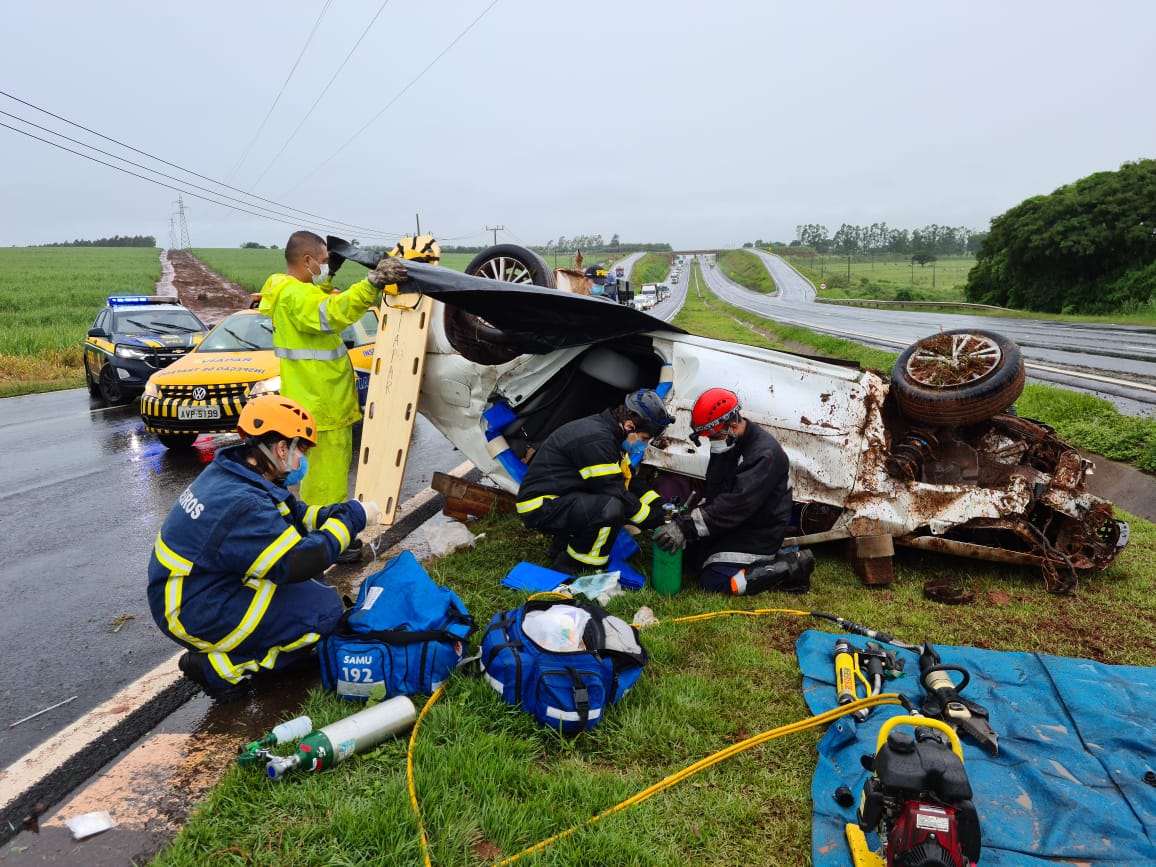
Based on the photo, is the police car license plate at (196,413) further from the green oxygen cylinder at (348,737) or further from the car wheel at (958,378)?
the car wheel at (958,378)

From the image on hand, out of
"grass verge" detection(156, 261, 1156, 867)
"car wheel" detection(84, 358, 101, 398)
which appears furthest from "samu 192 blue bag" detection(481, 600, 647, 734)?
"car wheel" detection(84, 358, 101, 398)

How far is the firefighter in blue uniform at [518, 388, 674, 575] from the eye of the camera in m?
4.17

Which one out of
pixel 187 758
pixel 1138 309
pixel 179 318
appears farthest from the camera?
pixel 1138 309

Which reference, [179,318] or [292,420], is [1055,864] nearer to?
[292,420]

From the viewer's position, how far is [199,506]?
2795mm

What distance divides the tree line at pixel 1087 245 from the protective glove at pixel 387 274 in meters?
28.3

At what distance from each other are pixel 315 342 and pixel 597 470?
6.48 ft

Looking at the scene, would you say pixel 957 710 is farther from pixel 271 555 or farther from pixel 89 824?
pixel 89 824

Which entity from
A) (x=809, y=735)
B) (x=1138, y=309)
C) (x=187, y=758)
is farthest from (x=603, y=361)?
(x=1138, y=309)

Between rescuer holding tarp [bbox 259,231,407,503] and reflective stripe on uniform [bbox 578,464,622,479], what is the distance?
1.59 m

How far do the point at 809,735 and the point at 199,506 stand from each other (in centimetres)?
262

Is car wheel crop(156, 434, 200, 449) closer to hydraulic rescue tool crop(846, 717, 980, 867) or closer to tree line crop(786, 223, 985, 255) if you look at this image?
hydraulic rescue tool crop(846, 717, 980, 867)

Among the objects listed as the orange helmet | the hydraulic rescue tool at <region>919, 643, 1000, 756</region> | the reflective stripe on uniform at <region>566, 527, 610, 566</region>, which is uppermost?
the orange helmet

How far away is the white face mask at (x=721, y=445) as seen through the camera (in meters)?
4.31
